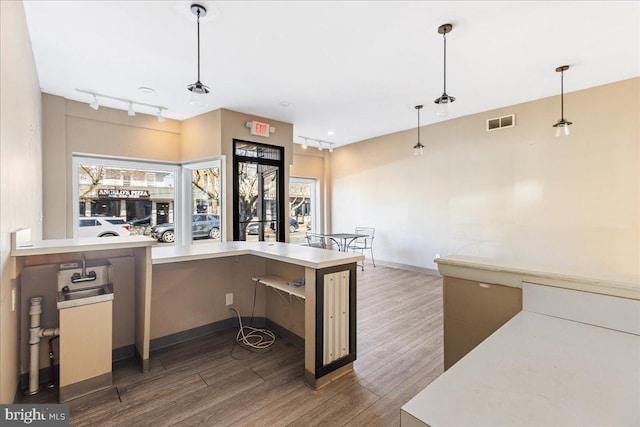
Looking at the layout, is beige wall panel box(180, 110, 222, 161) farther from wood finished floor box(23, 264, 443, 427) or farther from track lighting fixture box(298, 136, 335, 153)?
wood finished floor box(23, 264, 443, 427)

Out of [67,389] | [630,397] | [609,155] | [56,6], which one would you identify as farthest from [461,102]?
[67,389]

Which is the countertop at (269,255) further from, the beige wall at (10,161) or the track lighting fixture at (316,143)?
the track lighting fixture at (316,143)

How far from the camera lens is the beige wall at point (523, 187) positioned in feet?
12.3

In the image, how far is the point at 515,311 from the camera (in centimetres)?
154

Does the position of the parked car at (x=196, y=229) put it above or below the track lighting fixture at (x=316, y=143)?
below

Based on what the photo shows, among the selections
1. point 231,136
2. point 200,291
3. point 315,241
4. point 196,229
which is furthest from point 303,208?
point 200,291

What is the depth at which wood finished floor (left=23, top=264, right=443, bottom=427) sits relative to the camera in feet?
6.15

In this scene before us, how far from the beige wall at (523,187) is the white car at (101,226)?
16.6 feet

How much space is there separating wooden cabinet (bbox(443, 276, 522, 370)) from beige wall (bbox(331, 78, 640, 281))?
5.15ft

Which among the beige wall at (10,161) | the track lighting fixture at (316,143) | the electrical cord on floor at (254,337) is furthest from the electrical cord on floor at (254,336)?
the track lighting fixture at (316,143)

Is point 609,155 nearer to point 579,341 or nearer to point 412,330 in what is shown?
point 412,330

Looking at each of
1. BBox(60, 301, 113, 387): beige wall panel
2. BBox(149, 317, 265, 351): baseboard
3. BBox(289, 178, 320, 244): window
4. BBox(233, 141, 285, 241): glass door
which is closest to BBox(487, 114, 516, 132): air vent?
BBox(233, 141, 285, 241): glass door

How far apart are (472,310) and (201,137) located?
4.72 m

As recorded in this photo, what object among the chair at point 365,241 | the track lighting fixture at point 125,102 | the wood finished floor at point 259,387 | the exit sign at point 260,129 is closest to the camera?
the wood finished floor at point 259,387
